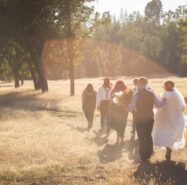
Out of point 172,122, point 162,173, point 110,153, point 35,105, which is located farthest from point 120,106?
point 35,105

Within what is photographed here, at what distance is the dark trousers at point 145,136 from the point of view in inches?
531

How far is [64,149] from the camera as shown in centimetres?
1459

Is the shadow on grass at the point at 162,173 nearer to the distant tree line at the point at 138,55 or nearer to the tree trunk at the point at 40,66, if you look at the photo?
the tree trunk at the point at 40,66

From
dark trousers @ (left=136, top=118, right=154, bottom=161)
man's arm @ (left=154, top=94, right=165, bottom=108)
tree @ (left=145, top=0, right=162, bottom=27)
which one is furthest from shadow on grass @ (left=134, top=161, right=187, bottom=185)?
tree @ (left=145, top=0, right=162, bottom=27)

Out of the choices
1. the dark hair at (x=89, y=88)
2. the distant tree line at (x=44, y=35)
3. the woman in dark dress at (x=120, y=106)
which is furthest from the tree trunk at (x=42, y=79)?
the woman in dark dress at (x=120, y=106)

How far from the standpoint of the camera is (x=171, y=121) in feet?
44.7

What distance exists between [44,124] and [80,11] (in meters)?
22.1

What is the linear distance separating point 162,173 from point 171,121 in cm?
207

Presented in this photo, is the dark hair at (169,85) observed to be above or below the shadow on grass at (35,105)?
above

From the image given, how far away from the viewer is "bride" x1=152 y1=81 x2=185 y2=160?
1352cm

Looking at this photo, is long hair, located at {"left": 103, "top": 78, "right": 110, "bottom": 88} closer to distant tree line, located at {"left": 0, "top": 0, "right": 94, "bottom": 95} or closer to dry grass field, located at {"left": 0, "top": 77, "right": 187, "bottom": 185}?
dry grass field, located at {"left": 0, "top": 77, "right": 187, "bottom": 185}

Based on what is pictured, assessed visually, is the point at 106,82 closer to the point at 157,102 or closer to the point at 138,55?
the point at 157,102

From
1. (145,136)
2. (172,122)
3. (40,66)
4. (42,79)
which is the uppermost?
(40,66)

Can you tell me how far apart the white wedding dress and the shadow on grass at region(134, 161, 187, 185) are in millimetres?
645
